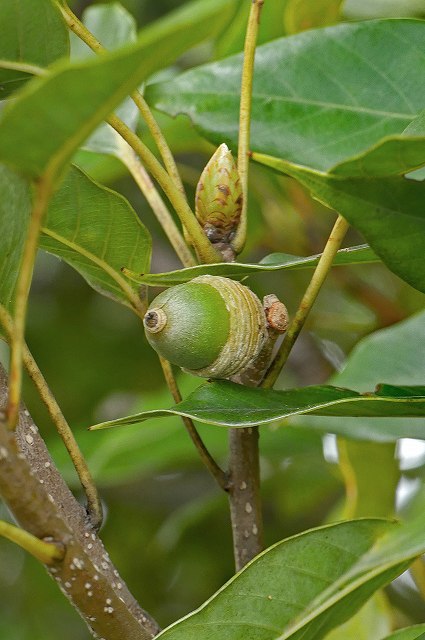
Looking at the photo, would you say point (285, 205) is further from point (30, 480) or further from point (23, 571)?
point (30, 480)

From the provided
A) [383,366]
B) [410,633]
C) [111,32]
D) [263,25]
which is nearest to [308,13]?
[263,25]

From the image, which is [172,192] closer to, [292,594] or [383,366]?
[292,594]

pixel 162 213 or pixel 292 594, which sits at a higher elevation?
pixel 162 213

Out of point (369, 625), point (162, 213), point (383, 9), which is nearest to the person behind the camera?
point (162, 213)

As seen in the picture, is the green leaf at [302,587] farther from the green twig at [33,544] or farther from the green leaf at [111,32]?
the green leaf at [111,32]

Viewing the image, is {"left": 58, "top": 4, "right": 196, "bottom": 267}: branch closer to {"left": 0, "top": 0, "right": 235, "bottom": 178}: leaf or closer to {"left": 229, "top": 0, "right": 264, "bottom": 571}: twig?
{"left": 229, "top": 0, "right": 264, "bottom": 571}: twig

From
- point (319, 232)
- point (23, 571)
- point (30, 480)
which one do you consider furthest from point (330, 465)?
point (30, 480)

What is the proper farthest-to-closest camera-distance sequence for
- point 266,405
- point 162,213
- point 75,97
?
point 162,213 → point 266,405 → point 75,97
